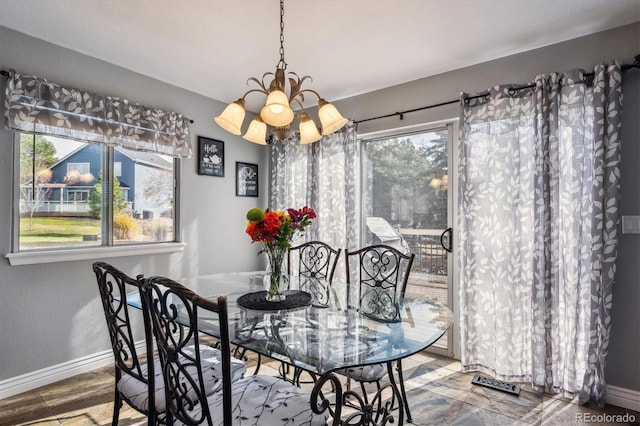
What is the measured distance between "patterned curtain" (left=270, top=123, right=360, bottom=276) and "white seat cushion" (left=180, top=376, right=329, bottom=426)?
82.8 inches

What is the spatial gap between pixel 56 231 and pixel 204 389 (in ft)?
7.21

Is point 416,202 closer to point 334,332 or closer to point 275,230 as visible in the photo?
point 275,230

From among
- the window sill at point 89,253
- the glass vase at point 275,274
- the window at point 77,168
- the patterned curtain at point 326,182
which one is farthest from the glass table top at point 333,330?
the patterned curtain at point 326,182

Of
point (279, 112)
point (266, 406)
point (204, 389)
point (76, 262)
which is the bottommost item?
point (266, 406)

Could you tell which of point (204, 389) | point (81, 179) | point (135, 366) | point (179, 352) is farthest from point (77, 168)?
point (204, 389)

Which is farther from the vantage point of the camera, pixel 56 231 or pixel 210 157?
pixel 210 157

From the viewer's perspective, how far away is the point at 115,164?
2.95 metres

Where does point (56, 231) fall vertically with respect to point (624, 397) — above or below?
above

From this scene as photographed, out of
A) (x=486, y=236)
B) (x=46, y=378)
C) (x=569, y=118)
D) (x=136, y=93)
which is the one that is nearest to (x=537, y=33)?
(x=569, y=118)

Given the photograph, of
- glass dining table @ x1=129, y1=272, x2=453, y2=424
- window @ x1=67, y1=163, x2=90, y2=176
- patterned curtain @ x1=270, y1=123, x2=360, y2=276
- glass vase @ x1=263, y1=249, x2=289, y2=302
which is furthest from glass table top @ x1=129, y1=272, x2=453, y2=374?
patterned curtain @ x1=270, y1=123, x2=360, y2=276

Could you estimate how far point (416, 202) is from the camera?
10.6ft

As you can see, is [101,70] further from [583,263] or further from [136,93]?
[583,263]

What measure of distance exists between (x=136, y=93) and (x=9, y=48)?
85 cm

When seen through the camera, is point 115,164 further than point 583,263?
Yes
